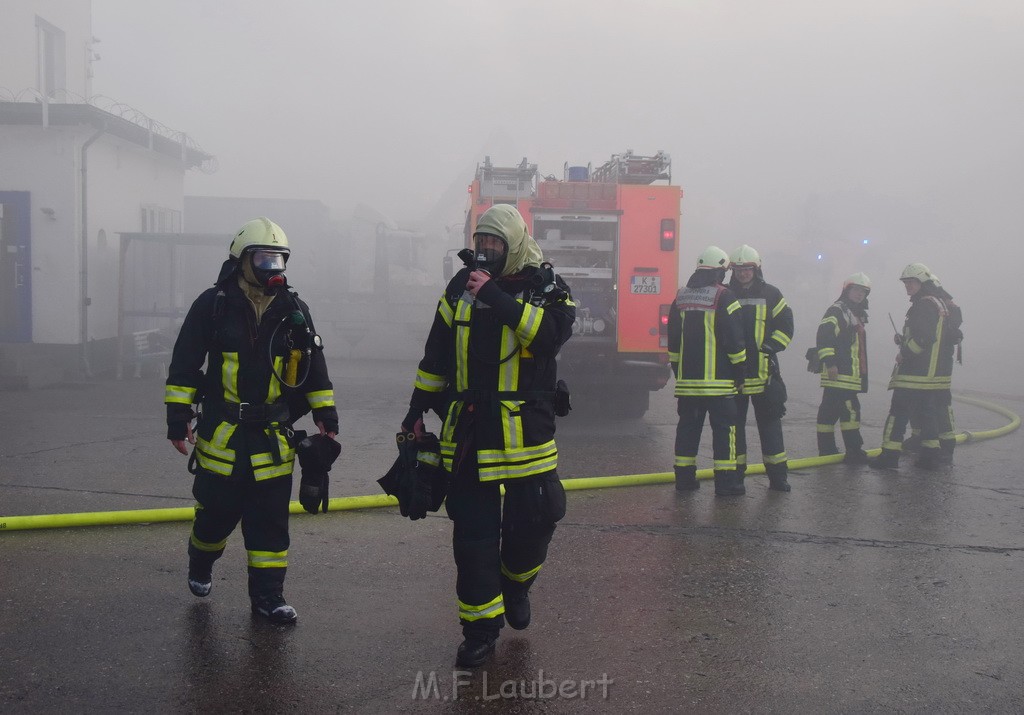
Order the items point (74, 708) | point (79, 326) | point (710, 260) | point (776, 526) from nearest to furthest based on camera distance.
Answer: point (74, 708), point (776, 526), point (710, 260), point (79, 326)

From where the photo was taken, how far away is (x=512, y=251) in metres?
3.52

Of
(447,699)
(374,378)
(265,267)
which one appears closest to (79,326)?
(374,378)

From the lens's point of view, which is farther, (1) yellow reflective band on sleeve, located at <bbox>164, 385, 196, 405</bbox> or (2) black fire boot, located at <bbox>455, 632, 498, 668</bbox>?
(1) yellow reflective band on sleeve, located at <bbox>164, 385, 196, 405</bbox>

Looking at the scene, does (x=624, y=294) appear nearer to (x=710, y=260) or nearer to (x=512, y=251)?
(x=710, y=260)

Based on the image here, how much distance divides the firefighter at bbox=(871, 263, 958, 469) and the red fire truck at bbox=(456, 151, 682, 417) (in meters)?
2.52

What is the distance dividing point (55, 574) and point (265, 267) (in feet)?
5.81

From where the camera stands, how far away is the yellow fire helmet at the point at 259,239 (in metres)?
3.71

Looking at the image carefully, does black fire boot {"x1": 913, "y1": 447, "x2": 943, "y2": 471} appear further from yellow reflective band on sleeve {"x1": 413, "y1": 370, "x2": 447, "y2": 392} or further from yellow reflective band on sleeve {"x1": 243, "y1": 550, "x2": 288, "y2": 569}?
yellow reflective band on sleeve {"x1": 243, "y1": 550, "x2": 288, "y2": 569}

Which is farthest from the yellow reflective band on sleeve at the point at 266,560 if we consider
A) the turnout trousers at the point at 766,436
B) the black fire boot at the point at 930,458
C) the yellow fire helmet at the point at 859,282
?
the yellow fire helmet at the point at 859,282

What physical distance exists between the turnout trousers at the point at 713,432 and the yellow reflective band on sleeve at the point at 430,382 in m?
3.07

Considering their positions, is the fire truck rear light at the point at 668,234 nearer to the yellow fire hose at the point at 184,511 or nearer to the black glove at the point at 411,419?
the yellow fire hose at the point at 184,511

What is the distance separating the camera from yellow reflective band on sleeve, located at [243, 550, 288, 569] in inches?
146

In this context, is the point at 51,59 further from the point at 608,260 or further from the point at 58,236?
the point at 608,260

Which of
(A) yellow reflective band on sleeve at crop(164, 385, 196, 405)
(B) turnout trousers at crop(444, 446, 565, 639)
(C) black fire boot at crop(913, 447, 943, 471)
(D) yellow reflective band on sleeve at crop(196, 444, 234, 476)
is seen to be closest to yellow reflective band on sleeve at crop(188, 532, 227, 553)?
(D) yellow reflective band on sleeve at crop(196, 444, 234, 476)
